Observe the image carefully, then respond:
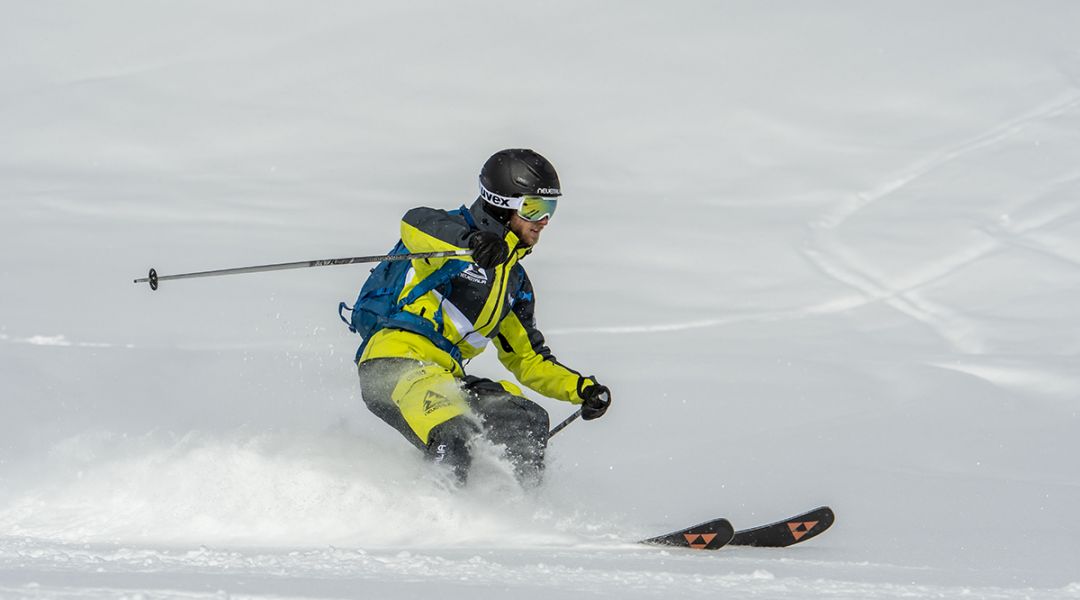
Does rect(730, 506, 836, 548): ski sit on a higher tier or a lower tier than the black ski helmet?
lower

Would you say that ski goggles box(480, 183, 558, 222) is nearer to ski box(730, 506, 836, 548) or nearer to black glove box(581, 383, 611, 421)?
black glove box(581, 383, 611, 421)

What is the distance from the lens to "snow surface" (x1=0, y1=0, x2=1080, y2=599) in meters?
4.75

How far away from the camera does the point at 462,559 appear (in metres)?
4.11

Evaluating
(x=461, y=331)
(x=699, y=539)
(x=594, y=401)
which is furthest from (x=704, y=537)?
(x=461, y=331)

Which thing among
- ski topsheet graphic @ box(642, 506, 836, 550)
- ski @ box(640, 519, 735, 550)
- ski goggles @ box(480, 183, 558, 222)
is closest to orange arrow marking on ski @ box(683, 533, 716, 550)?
ski @ box(640, 519, 735, 550)

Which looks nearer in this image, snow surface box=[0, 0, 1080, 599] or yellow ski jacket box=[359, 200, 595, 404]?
snow surface box=[0, 0, 1080, 599]

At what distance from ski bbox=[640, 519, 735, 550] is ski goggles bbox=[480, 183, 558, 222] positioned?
132 centimetres

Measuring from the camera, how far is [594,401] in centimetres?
544

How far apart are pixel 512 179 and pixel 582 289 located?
6673mm

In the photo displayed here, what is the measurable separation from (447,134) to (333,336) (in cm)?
1059

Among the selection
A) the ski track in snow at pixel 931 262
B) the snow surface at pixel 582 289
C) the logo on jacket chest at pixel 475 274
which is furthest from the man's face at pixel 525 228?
the ski track in snow at pixel 931 262

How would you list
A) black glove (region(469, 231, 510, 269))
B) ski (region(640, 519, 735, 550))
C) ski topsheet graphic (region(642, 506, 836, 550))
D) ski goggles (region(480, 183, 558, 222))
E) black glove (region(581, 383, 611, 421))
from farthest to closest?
black glove (region(581, 383, 611, 421)), ski goggles (region(480, 183, 558, 222)), ski topsheet graphic (region(642, 506, 836, 550)), black glove (region(469, 231, 510, 269)), ski (region(640, 519, 735, 550))

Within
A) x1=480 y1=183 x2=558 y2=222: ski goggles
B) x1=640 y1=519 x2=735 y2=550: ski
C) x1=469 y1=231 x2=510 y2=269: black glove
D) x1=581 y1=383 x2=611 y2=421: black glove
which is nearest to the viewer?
x1=640 y1=519 x2=735 y2=550: ski

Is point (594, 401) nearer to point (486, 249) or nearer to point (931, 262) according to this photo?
point (486, 249)
